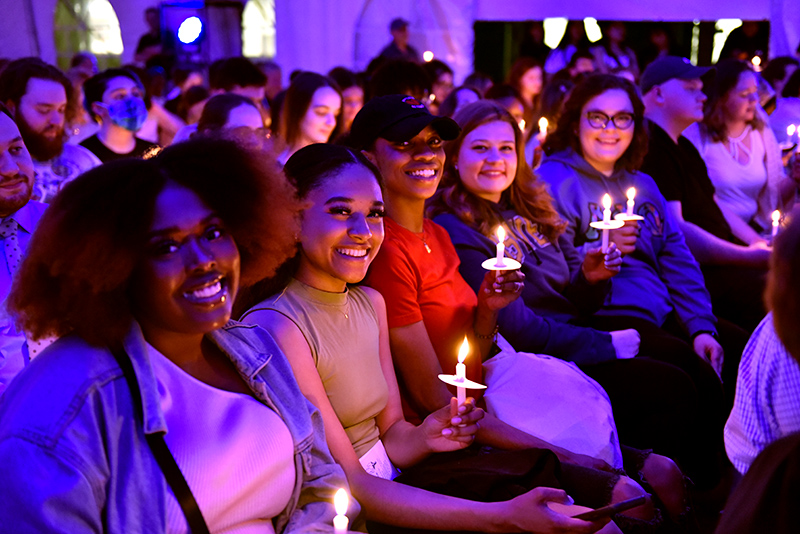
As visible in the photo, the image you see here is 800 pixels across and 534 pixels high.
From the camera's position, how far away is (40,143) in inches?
150

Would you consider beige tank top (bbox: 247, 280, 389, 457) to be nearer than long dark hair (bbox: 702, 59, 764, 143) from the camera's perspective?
Yes

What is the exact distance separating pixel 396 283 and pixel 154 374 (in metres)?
1.04

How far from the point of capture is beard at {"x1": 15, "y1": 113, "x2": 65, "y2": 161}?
3.78 m

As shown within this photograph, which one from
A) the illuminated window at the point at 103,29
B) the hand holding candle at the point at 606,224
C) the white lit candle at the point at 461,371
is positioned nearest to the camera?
the white lit candle at the point at 461,371

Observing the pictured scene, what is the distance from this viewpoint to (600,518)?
1.95 m

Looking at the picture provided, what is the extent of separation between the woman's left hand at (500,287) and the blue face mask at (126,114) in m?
3.60

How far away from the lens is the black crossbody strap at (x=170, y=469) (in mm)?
1473

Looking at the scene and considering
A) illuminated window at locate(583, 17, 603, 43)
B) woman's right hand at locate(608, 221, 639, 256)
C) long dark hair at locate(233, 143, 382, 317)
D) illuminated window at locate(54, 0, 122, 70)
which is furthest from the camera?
illuminated window at locate(54, 0, 122, 70)

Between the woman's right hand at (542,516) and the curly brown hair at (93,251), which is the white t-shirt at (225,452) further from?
the woman's right hand at (542,516)

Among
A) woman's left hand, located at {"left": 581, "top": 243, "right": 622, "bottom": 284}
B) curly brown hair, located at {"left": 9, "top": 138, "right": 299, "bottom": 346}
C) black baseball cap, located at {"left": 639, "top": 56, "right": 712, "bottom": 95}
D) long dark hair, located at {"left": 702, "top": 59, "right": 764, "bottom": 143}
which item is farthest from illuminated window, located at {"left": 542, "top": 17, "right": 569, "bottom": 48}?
curly brown hair, located at {"left": 9, "top": 138, "right": 299, "bottom": 346}

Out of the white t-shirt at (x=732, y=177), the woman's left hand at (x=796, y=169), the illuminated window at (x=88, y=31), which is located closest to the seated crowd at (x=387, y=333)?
the white t-shirt at (x=732, y=177)

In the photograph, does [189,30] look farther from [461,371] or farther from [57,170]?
[461,371]

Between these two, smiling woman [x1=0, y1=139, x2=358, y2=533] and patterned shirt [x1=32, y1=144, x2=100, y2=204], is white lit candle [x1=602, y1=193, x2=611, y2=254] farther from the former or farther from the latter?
patterned shirt [x1=32, y1=144, x2=100, y2=204]

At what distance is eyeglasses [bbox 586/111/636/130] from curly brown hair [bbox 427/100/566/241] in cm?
59
